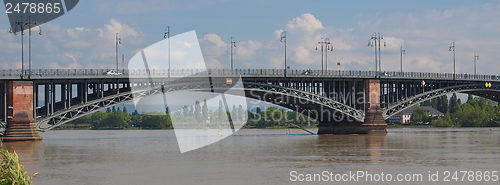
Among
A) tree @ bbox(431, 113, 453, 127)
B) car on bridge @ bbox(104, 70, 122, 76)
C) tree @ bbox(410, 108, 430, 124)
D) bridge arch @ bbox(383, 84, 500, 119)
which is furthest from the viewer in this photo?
tree @ bbox(410, 108, 430, 124)

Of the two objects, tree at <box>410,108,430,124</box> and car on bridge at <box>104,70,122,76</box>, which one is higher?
car on bridge at <box>104,70,122,76</box>

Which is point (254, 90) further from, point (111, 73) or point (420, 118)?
point (420, 118)

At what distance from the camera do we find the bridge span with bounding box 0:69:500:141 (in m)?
77.4

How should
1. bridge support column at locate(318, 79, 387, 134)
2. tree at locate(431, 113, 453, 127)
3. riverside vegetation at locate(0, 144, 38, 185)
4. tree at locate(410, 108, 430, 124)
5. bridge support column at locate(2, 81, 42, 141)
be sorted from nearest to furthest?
1. riverside vegetation at locate(0, 144, 38, 185)
2. bridge support column at locate(2, 81, 42, 141)
3. bridge support column at locate(318, 79, 387, 134)
4. tree at locate(431, 113, 453, 127)
5. tree at locate(410, 108, 430, 124)

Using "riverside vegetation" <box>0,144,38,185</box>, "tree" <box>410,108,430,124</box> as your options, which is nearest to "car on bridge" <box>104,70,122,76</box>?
"riverside vegetation" <box>0,144,38,185</box>

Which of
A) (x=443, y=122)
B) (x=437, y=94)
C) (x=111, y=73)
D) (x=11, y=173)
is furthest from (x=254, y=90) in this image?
(x=443, y=122)

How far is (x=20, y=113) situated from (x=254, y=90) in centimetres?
3085

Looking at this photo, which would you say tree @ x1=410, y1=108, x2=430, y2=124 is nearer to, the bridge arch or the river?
the bridge arch

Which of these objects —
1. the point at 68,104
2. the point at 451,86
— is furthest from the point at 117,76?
the point at 451,86

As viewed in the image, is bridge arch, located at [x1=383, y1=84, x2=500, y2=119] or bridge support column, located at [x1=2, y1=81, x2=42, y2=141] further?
bridge arch, located at [x1=383, y1=84, x2=500, y2=119]

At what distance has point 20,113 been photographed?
7625 cm

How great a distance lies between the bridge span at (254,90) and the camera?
7744 cm

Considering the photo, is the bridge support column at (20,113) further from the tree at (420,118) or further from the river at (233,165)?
the tree at (420,118)

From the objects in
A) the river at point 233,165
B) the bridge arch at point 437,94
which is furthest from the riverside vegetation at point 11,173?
the bridge arch at point 437,94
